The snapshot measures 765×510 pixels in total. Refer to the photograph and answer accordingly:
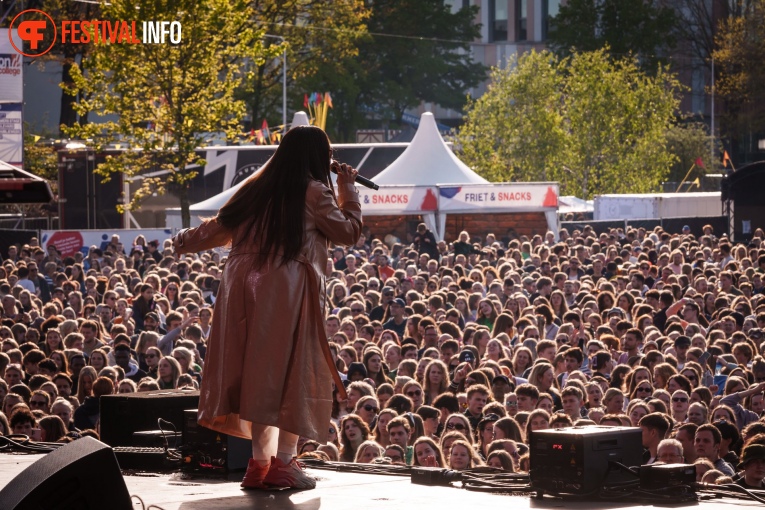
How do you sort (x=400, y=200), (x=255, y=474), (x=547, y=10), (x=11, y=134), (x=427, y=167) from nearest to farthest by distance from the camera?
(x=255, y=474) → (x=11, y=134) → (x=400, y=200) → (x=427, y=167) → (x=547, y=10)

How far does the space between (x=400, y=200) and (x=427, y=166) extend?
3157mm

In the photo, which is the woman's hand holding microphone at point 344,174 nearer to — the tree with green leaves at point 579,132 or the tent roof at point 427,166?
the tent roof at point 427,166

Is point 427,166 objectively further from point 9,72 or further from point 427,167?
point 9,72

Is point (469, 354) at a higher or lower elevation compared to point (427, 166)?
lower

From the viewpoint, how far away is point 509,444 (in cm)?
940

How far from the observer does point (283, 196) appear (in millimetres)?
5613

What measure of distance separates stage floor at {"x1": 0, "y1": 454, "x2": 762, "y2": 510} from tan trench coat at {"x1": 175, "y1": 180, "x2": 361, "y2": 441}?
27 centimetres

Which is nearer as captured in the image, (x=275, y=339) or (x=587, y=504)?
(x=587, y=504)

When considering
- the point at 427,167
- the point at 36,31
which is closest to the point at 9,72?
the point at 427,167

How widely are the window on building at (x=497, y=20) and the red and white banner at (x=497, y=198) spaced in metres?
59.7

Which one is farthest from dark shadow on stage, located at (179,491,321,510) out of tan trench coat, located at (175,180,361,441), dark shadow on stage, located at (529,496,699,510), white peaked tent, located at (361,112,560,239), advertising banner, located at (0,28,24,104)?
white peaked tent, located at (361,112,560,239)

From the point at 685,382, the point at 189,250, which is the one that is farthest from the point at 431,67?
the point at 189,250

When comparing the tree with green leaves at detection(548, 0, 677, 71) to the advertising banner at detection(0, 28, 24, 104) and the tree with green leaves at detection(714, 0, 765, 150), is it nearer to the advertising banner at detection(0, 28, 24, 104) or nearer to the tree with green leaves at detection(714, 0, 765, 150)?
the tree with green leaves at detection(714, 0, 765, 150)

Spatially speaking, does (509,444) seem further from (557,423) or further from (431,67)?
(431,67)
